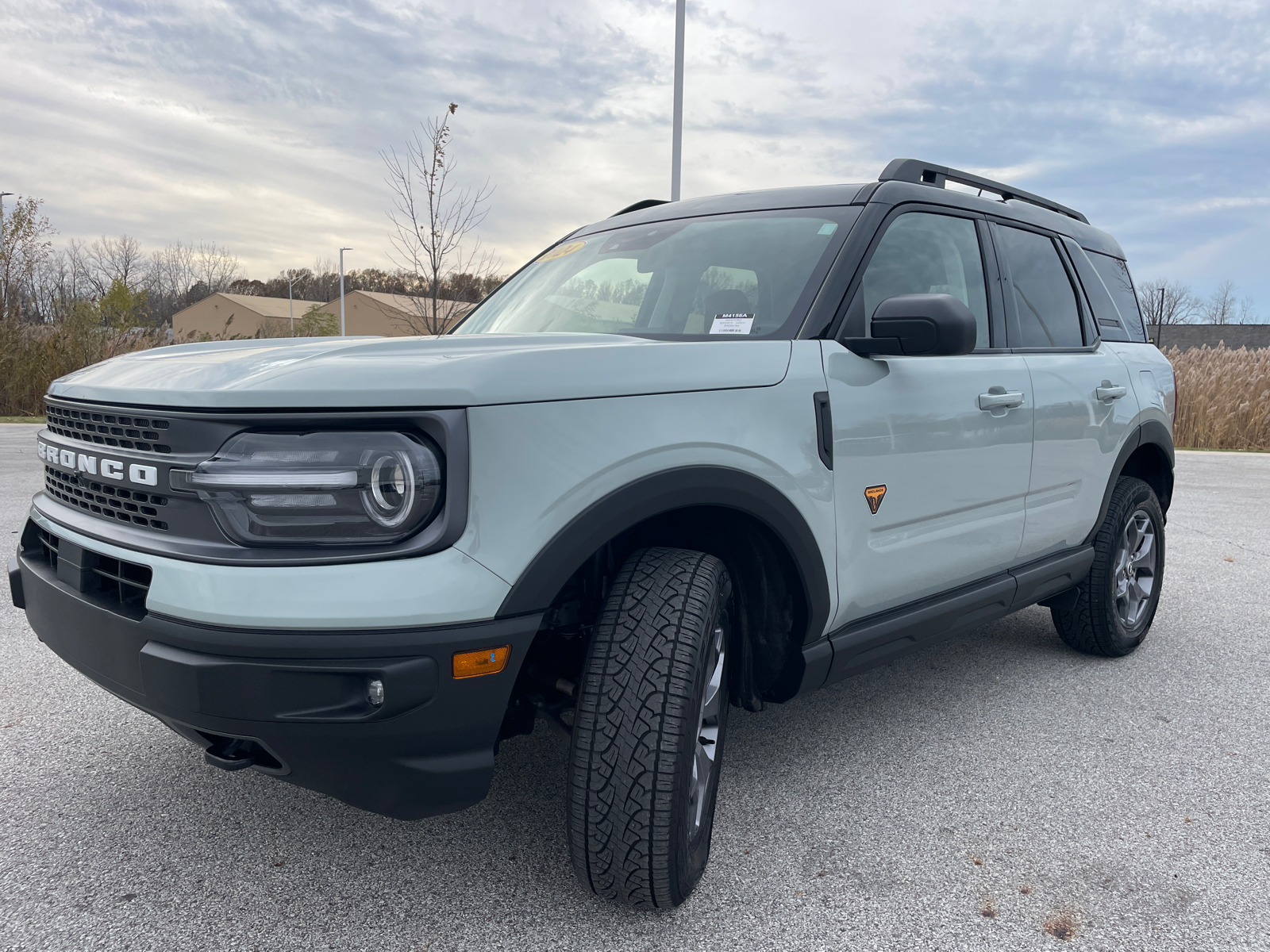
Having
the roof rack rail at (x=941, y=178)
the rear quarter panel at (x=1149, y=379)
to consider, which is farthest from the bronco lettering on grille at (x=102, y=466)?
the rear quarter panel at (x=1149, y=379)

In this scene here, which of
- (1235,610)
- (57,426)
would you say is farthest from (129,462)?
(1235,610)

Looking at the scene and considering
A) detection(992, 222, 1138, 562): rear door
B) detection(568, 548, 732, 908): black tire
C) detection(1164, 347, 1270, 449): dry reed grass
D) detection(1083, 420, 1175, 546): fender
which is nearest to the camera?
detection(568, 548, 732, 908): black tire

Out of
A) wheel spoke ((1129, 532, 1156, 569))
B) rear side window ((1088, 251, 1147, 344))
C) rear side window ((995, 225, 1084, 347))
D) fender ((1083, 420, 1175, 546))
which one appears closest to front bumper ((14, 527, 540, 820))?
rear side window ((995, 225, 1084, 347))

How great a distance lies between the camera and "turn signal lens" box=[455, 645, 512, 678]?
1715 mm

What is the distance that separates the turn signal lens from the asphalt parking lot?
0.68 m

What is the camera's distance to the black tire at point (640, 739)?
192 centimetres

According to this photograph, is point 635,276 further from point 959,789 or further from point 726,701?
point 959,789

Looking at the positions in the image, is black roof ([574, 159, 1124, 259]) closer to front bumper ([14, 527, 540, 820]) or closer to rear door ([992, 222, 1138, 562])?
rear door ([992, 222, 1138, 562])

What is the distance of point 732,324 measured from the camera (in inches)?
104

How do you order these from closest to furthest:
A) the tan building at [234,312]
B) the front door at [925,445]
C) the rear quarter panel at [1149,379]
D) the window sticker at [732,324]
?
the front door at [925,445]
the window sticker at [732,324]
the rear quarter panel at [1149,379]
the tan building at [234,312]

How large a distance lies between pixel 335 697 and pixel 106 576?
652 millimetres

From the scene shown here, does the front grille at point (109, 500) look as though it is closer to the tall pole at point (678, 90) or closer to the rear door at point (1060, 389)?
the rear door at point (1060, 389)

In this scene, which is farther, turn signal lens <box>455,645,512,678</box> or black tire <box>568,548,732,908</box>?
black tire <box>568,548,732,908</box>

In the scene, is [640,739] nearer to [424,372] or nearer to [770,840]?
[770,840]
